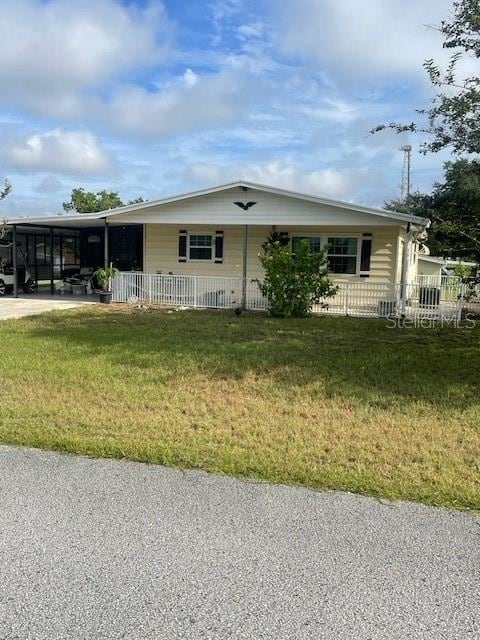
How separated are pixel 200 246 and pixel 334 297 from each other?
497 centimetres

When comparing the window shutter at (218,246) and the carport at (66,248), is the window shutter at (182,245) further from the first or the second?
the carport at (66,248)

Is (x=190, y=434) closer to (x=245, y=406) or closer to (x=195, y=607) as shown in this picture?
(x=245, y=406)

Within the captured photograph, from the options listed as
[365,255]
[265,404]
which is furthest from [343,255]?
[265,404]

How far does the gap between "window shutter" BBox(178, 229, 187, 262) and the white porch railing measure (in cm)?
171

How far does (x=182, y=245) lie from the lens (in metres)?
17.5

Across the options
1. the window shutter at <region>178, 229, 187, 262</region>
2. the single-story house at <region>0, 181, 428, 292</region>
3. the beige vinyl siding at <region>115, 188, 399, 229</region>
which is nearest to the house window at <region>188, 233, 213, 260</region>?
the single-story house at <region>0, 181, 428, 292</region>

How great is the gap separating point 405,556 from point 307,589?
634mm

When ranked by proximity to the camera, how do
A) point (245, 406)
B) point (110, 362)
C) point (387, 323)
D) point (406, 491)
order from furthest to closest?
1. point (387, 323)
2. point (110, 362)
3. point (245, 406)
4. point (406, 491)

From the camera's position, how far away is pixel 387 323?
42.0 ft

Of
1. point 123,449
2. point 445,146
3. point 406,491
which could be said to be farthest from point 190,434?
point 445,146

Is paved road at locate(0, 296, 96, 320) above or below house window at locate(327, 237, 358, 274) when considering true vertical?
below

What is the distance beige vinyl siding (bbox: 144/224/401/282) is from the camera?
15.5 meters

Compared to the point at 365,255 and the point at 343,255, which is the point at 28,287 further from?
the point at 365,255

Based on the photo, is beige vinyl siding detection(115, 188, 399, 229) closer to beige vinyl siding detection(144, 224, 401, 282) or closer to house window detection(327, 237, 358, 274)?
beige vinyl siding detection(144, 224, 401, 282)
